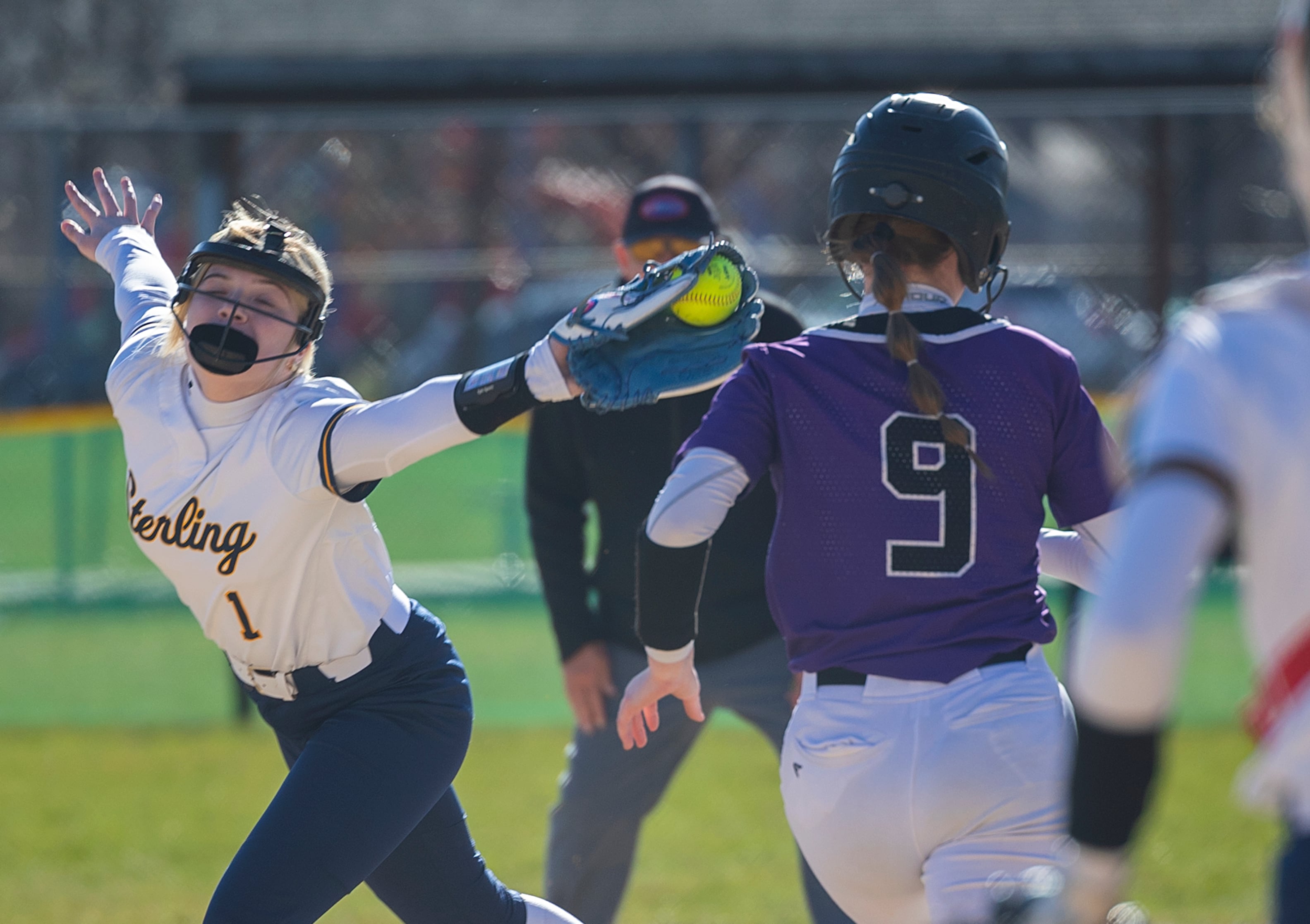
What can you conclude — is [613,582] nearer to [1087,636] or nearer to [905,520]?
[905,520]

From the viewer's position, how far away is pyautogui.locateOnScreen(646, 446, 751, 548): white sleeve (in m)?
2.64

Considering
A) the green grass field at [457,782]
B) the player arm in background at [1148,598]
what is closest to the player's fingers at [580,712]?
the green grass field at [457,782]

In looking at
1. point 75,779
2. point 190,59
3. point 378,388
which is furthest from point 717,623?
point 190,59

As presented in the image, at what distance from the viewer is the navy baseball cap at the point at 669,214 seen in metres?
4.50

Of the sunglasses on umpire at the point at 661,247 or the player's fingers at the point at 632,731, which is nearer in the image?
the player's fingers at the point at 632,731

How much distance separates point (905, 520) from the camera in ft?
8.69

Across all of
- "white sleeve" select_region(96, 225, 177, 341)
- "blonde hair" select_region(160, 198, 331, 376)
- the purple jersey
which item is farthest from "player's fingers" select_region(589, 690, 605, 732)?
the purple jersey

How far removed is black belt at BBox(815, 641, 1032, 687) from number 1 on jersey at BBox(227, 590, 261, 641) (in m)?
1.28

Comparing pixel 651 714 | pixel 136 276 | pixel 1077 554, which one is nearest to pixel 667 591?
pixel 651 714

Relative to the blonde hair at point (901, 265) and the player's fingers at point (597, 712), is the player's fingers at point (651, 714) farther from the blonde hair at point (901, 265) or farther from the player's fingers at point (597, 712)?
the player's fingers at point (597, 712)

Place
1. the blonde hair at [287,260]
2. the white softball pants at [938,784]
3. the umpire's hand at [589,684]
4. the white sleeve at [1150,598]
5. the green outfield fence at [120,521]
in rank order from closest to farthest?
the white sleeve at [1150,598]
the white softball pants at [938,784]
the blonde hair at [287,260]
the umpire's hand at [589,684]
the green outfield fence at [120,521]

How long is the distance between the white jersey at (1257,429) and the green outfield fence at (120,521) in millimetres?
7213

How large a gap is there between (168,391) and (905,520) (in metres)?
1.72

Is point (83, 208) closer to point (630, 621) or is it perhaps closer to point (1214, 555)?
point (630, 621)
